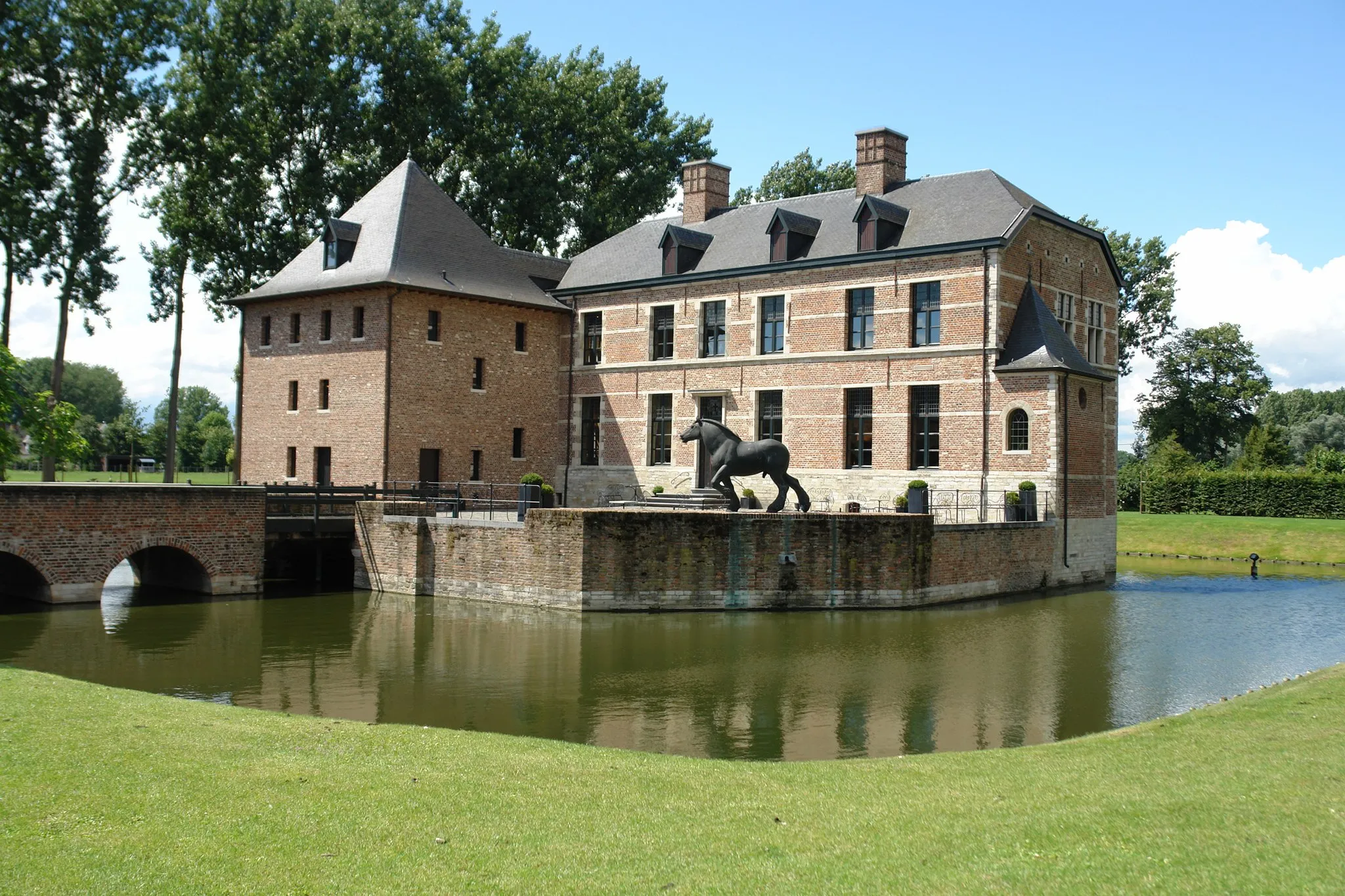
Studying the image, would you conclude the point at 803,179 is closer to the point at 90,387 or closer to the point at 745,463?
the point at 745,463

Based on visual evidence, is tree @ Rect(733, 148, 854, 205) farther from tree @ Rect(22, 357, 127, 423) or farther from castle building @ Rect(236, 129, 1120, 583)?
tree @ Rect(22, 357, 127, 423)

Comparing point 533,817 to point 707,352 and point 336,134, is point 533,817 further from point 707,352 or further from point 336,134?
point 336,134

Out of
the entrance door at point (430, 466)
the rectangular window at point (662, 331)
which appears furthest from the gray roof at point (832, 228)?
the entrance door at point (430, 466)

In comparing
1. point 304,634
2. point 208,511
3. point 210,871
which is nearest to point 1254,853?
point 210,871

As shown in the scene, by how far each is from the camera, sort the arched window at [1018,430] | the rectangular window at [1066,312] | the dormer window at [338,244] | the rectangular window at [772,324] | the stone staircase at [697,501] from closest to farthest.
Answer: the stone staircase at [697,501]
the arched window at [1018,430]
the rectangular window at [1066,312]
the rectangular window at [772,324]
the dormer window at [338,244]

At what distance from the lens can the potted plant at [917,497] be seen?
24562 mm

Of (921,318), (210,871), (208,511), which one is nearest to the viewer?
(210,871)

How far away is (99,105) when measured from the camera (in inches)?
1321

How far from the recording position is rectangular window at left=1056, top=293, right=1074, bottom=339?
28094 mm

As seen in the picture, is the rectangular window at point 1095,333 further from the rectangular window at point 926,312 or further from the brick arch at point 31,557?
the brick arch at point 31,557

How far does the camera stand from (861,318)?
28125 mm

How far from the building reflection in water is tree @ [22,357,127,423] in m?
97.4

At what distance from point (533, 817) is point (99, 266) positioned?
33507 millimetres

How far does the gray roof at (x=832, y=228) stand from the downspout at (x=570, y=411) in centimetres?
→ 66
